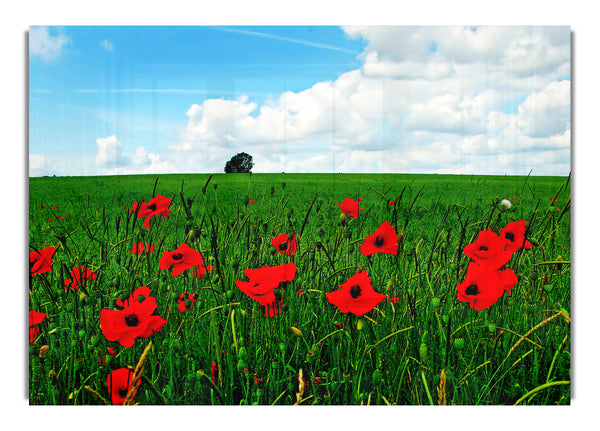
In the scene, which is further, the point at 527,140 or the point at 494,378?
the point at 527,140

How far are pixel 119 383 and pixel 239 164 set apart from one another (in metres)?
1.19

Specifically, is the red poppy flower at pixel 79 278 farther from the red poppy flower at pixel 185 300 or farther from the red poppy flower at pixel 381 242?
the red poppy flower at pixel 381 242

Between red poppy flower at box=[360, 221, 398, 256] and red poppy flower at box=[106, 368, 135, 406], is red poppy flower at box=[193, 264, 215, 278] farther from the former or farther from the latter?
red poppy flower at box=[360, 221, 398, 256]

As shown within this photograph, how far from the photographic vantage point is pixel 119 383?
90.2 inches

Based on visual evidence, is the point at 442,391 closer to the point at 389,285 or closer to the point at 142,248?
the point at 389,285

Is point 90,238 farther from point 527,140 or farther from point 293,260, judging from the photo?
point 527,140

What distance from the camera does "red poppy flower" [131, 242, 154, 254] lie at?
2396 mm

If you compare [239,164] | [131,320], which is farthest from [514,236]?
[131,320]

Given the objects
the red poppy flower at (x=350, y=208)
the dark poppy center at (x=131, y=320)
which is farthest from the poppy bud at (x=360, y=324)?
the dark poppy center at (x=131, y=320)

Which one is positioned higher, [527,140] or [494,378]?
[527,140]

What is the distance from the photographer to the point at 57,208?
2.47m

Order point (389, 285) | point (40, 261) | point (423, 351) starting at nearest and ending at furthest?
point (423, 351)
point (389, 285)
point (40, 261)
